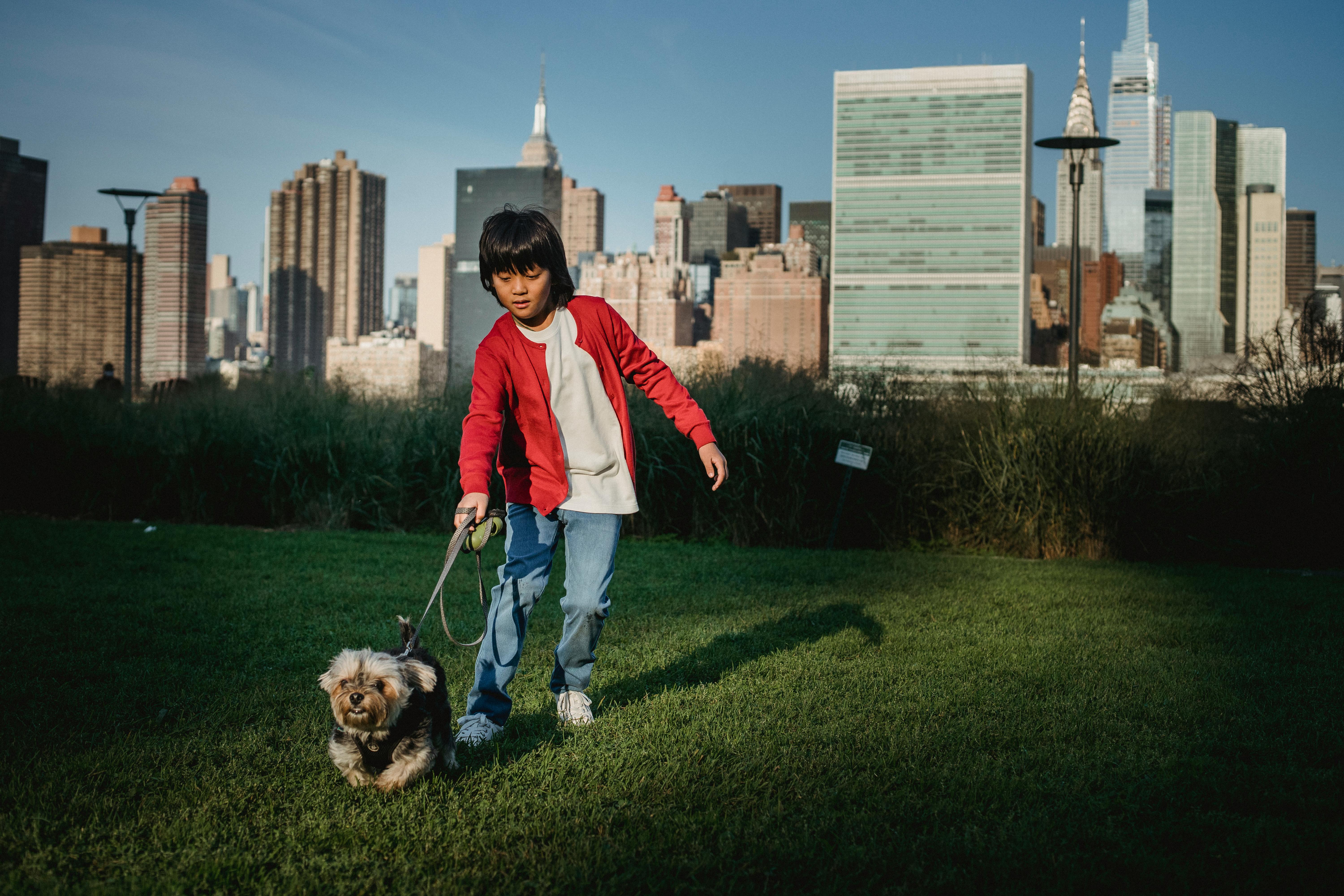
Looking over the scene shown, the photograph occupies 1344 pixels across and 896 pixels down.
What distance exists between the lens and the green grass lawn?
7.91 feet

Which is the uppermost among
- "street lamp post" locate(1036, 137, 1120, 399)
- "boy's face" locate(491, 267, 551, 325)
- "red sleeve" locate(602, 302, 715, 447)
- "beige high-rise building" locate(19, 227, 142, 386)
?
"beige high-rise building" locate(19, 227, 142, 386)

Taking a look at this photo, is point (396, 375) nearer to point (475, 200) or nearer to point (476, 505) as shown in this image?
point (476, 505)

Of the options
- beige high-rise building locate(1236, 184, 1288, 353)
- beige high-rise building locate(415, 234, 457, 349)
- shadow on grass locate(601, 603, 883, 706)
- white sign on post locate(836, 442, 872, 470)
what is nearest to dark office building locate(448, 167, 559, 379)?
beige high-rise building locate(415, 234, 457, 349)

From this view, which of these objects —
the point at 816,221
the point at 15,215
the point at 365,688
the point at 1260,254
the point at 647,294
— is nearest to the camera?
the point at 365,688

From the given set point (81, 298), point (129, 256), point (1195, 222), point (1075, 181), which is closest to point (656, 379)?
point (1075, 181)

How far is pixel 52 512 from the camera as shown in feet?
36.4

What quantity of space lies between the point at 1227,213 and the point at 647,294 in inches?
4223

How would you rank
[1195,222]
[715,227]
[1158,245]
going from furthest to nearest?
[1158,245] → [715,227] → [1195,222]

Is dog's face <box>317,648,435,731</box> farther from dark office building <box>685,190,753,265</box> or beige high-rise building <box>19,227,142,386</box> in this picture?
dark office building <box>685,190,753,265</box>

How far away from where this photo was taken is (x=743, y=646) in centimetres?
489

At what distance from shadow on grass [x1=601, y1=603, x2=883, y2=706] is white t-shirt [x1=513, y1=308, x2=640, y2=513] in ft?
2.98

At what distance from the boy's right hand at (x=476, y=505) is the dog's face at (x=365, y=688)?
0.46m

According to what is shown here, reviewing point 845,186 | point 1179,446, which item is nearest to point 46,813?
point 1179,446

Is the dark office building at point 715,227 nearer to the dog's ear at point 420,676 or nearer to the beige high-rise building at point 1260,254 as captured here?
the beige high-rise building at point 1260,254
